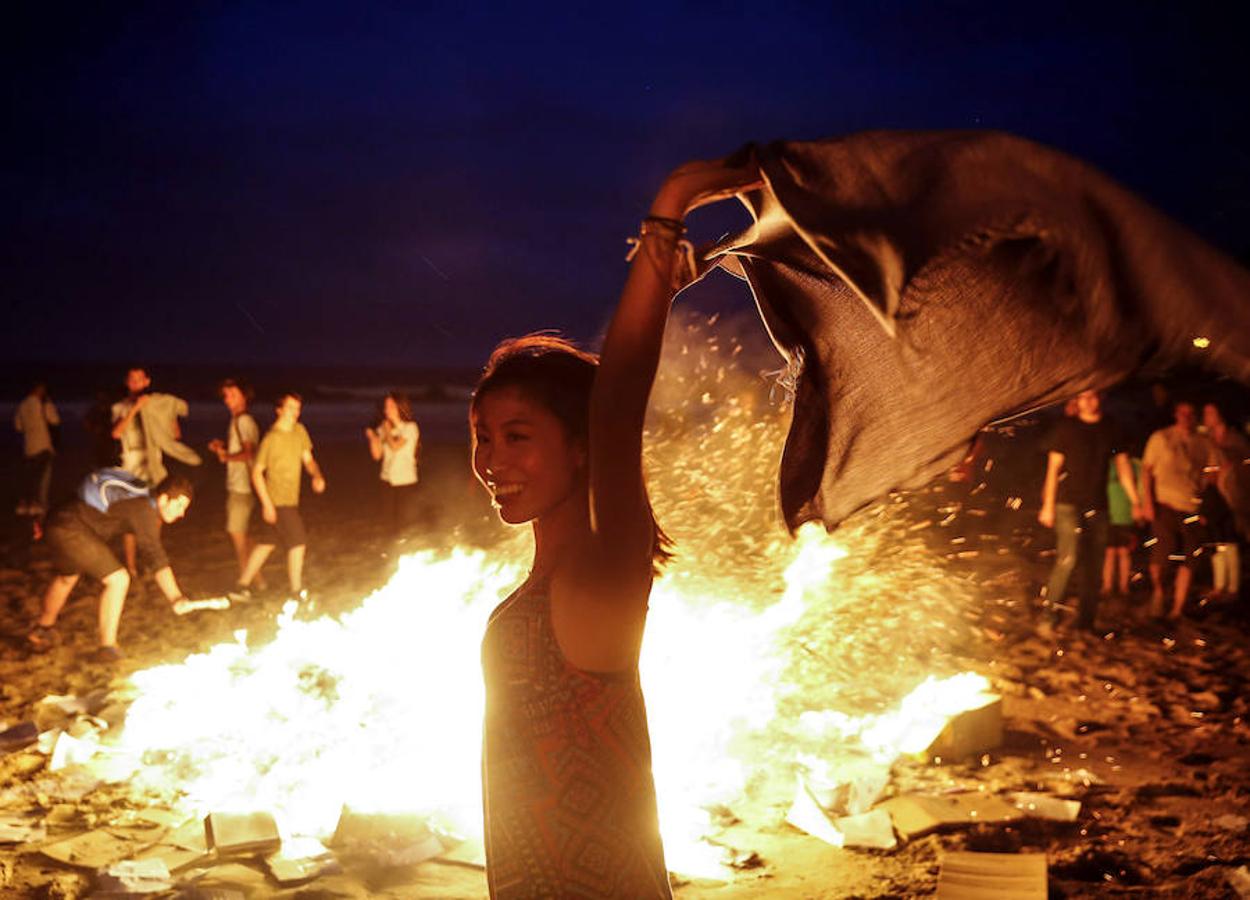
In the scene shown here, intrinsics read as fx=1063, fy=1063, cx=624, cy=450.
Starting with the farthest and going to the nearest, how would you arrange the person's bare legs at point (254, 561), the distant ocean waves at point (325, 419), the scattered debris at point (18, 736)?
the distant ocean waves at point (325, 419) < the person's bare legs at point (254, 561) < the scattered debris at point (18, 736)

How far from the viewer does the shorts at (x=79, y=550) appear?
28.9ft

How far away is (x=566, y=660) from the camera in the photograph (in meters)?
2.08

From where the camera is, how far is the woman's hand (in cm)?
174

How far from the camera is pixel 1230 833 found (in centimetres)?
577

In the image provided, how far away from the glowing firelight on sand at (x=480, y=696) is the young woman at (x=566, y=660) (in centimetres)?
342

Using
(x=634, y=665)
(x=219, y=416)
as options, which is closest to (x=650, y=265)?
(x=634, y=665)

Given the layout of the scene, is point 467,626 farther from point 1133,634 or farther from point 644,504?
point 1133,634

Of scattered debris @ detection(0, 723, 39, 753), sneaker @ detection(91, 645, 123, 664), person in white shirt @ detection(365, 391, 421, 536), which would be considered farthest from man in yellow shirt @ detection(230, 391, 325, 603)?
scattered debris @ detection(0, 723, 39, 753)

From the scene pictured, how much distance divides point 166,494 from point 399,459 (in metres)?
3.46

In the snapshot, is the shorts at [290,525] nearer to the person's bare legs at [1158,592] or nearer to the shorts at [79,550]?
the shorts at [79,550]

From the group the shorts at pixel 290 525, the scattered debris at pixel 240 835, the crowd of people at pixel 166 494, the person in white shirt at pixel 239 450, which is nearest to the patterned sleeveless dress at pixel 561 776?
the scattered debris at pixel 240 835

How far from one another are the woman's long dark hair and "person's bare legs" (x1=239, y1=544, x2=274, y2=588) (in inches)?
392

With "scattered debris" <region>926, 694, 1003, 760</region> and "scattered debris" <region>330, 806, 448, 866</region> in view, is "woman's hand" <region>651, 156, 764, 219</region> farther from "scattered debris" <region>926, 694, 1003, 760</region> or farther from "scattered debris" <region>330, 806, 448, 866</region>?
"scattered debris" <region>926, 694, 1003, 760</region>

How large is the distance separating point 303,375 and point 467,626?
84425 millimetres
